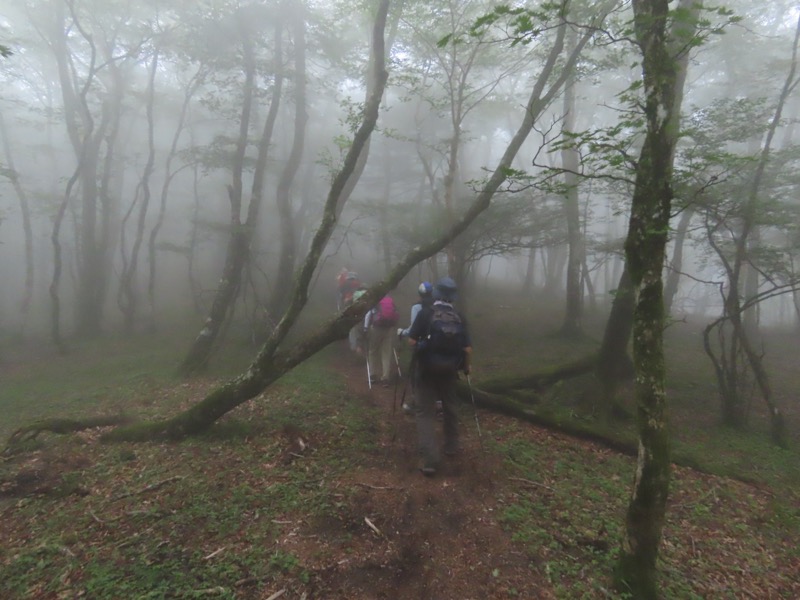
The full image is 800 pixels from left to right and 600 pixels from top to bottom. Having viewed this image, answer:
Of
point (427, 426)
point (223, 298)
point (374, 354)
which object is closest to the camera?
point (427, 426)

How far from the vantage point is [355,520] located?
451 centimetres

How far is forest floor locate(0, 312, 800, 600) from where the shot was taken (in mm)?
3730

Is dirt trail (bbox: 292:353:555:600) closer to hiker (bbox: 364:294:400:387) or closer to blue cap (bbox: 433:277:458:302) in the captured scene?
blue cap (bbox: 433:277:458:302)

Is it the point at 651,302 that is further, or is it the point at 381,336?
the point at 381,336

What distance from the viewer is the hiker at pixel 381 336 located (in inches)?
353

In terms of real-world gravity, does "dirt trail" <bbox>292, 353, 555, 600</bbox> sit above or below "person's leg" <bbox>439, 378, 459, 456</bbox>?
below

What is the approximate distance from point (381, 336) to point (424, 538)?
5.20m

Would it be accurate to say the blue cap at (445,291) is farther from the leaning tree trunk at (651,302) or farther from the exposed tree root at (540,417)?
the leaning tree trunk at (651,302)

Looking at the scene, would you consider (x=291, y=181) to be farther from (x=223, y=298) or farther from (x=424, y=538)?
(x=424, y=538)

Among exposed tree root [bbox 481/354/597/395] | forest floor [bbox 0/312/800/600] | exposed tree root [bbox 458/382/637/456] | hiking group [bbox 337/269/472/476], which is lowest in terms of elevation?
forest floor [bbox 0/312/800/600]

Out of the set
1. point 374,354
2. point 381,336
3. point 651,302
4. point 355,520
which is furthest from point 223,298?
point 651,302

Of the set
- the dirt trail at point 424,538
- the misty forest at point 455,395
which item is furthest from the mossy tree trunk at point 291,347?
the dirt trail at point 424,538

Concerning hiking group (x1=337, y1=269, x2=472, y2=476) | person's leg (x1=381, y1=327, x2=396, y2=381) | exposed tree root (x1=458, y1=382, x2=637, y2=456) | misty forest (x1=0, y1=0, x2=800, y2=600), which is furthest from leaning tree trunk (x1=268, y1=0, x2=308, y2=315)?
hiking group (x1=337, y1=269, x2=472, y2=476)

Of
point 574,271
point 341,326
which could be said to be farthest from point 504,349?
point 341,326
